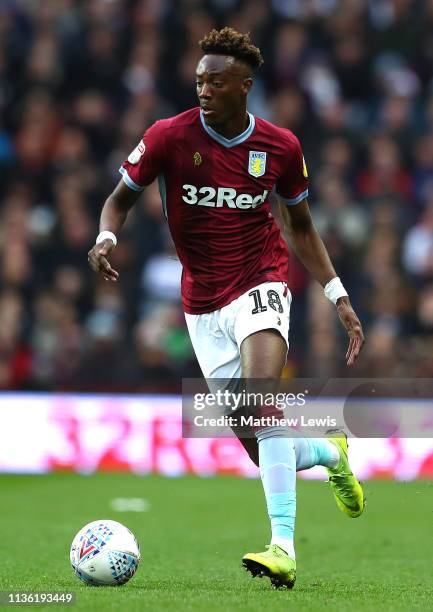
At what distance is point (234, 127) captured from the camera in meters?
6.62

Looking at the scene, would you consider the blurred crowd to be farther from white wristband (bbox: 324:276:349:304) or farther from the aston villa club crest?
the aston villa club crest

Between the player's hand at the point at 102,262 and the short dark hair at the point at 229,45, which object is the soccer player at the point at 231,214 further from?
the player's hand at the point at 102,262

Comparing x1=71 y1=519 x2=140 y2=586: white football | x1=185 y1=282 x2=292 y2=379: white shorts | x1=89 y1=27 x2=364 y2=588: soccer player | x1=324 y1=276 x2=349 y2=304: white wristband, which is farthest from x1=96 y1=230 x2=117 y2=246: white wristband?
x1=71 y1=519 x2=140 y2=586: white football

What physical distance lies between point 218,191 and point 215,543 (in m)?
3.09

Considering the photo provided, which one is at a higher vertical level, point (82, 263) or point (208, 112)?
point (82, 263)

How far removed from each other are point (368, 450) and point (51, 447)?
3.46m

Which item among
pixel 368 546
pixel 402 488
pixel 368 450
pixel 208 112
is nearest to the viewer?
pixel 208 112

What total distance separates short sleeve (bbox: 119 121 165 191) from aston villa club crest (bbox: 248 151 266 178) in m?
0.46

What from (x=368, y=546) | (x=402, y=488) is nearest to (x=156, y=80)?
(x=402, y=488)

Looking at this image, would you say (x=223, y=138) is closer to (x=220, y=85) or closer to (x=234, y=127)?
(x=234, y=127)

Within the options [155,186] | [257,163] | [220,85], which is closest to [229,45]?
[220,85]

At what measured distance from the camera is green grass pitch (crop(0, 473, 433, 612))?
18.9 ft

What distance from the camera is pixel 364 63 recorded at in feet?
54.1

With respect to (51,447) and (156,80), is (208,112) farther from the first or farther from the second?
(156,80)
